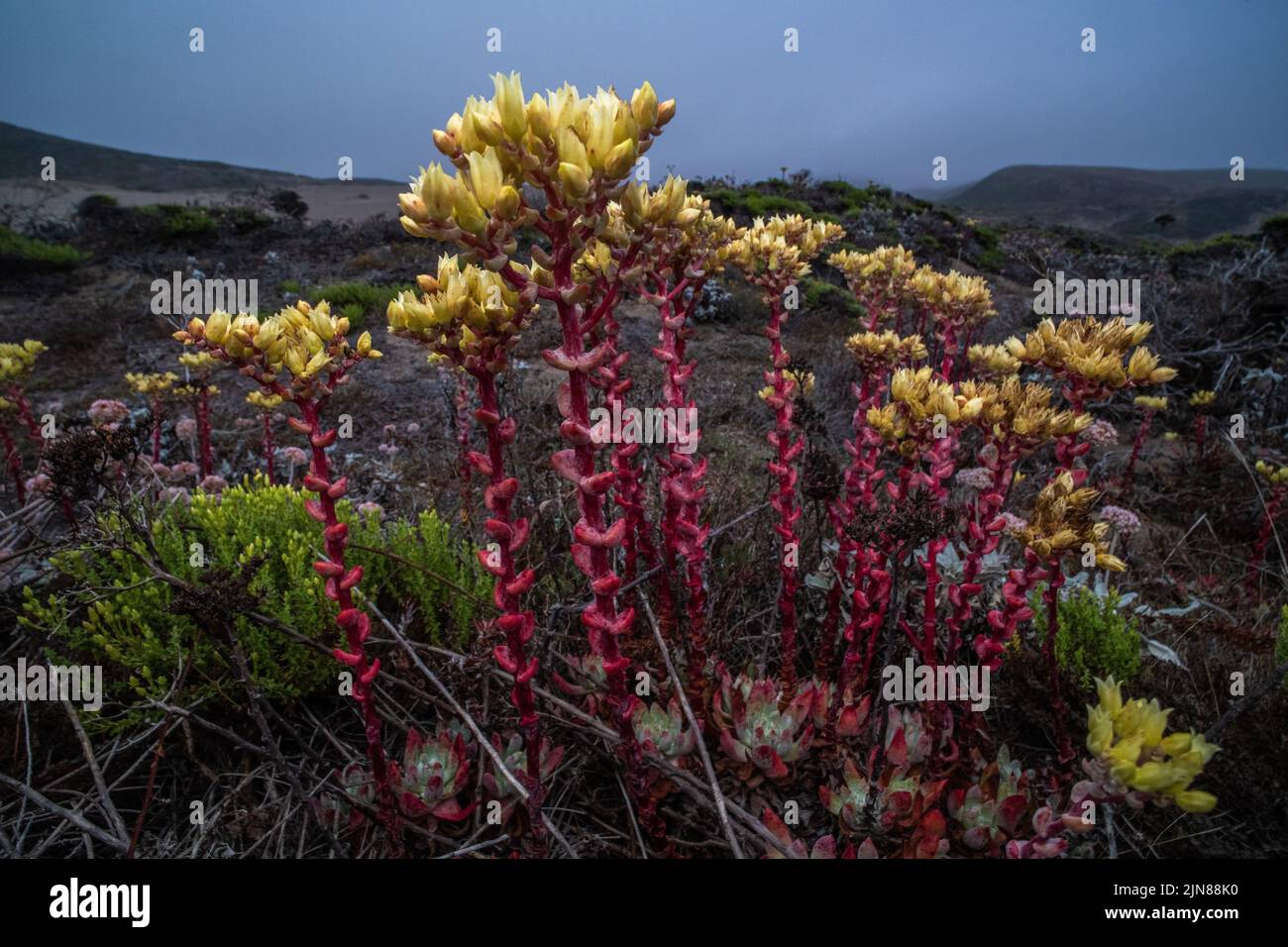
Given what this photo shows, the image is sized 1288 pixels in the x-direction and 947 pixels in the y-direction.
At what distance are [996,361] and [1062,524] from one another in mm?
1348

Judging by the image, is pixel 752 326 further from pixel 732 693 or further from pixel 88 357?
pixel 88 357

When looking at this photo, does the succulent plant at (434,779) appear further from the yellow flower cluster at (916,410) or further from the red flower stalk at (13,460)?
the red flower stalk at (13,460)

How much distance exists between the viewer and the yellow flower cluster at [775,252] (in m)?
2.28

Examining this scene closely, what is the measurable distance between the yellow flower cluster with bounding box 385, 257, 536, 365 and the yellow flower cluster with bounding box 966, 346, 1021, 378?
2.02 metres

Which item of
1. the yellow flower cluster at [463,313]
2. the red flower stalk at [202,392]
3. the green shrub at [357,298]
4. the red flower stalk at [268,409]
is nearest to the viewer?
the yellow flower cluster at [463,313]

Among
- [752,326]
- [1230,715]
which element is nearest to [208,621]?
[1230,715]

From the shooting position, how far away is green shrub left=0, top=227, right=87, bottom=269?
11.4 metres

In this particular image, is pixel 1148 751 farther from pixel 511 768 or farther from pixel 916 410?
pixel 511 768

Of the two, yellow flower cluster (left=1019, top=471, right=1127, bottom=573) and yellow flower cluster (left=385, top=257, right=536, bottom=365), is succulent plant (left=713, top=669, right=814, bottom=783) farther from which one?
yellow flower cluster (left=385, top=257, right=536, bottom=365)

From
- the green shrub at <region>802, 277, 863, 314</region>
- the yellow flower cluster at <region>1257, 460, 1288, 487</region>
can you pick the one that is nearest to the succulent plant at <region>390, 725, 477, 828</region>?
the yellow flower cluster at <region>1257, 460, 1288, 487</region>

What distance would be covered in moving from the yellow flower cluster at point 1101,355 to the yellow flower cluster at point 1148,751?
91 cm

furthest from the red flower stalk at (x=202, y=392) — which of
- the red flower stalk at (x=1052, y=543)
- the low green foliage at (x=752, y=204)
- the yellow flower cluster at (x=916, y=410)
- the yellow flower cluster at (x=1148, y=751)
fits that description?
the low green foliage at (x=752, y=204)

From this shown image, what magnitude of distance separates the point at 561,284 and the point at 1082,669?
2.72m

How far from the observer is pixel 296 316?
149cm
